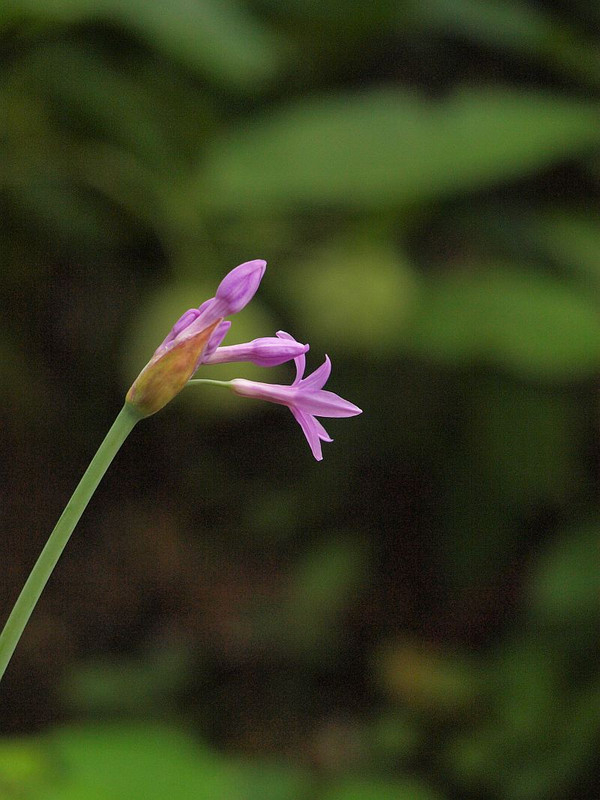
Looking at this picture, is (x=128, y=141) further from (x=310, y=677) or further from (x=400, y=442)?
(x=310, y=677)

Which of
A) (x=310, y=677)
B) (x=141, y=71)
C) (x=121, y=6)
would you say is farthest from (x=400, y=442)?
(x=121, y=6)

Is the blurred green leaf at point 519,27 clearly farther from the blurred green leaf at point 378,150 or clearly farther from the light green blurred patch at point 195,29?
the light green blurred patch at point 195,29

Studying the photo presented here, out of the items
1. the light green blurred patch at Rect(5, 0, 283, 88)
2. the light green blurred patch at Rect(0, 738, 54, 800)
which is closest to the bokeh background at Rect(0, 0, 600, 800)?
the light green blurred patch at Rect(5, 0, 283, 88)

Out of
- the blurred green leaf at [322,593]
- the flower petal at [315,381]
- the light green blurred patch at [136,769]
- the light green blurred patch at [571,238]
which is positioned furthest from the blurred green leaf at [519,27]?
the flower petal at [315,381]

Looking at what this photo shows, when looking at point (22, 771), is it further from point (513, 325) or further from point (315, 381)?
point (513, 325)

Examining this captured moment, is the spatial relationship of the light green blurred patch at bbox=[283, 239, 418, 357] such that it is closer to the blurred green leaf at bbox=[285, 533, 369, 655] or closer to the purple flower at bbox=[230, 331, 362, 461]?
the blurred green leaf at bbox=[285, 533, 369, 655]

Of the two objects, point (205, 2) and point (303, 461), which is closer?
point (205, 2)

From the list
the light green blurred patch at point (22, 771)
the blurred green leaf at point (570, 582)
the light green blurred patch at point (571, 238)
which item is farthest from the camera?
the light green blurred patch at point (571, 238)
